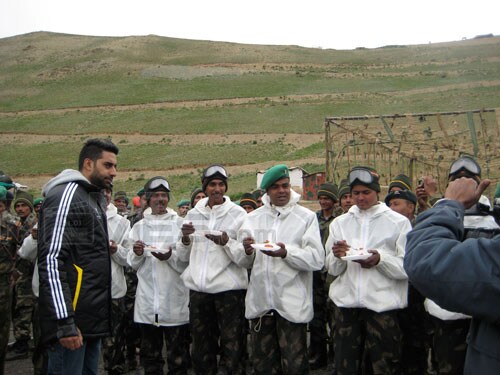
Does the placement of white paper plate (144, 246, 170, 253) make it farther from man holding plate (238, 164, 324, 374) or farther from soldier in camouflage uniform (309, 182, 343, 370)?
soldier in camouflage uniform (309, 182, 343, 370)

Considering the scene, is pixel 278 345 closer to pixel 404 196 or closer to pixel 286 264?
pixel 286 264

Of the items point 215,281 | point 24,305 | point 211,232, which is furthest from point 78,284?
point 24,305

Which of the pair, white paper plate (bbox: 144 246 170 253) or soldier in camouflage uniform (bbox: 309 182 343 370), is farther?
soldier in camouflage uniform (bbox: 309 182 343 370)

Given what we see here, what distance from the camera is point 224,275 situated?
207 inches

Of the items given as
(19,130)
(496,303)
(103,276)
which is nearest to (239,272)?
(103,276)

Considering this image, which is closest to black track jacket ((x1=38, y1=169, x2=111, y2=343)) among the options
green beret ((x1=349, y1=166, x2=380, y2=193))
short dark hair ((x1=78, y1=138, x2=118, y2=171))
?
short dark hair ((x1=78, y1=138, x2=118, y2=171))

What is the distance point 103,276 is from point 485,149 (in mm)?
9060

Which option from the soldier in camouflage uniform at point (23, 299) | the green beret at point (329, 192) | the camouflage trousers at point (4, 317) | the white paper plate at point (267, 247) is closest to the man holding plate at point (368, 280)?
the white paper plate at point (267, 247)

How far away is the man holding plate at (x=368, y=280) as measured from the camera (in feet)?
14.8

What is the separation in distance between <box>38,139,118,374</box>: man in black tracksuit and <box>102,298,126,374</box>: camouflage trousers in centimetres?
189

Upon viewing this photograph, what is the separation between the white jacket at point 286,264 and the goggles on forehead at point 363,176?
0.51 m

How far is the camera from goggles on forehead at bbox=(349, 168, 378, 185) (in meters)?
4.86

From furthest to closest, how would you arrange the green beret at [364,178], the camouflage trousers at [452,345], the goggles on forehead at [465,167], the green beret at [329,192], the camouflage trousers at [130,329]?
the green beret at [329,192]
the camouflage trousers at [130,329]
the green beret at [364,178]
the camouflage trousers at [452,345]
the goggles on forehead at [465,167]

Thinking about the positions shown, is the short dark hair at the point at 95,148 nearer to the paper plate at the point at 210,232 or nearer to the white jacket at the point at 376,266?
the paper plate at the point at 210,232
